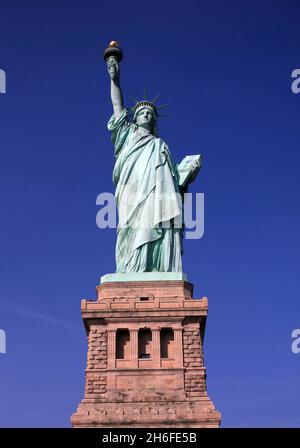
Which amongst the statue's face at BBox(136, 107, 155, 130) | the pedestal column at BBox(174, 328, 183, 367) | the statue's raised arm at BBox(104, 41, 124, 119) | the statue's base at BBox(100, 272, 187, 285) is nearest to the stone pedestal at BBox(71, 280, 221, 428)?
the pedestal column at BBox(174, 328, 183, 367)

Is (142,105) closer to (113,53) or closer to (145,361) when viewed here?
(113,53)

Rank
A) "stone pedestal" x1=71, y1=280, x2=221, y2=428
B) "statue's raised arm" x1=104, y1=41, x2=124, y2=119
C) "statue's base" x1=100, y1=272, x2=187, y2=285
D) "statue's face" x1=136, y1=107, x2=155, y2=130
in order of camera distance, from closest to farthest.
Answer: "stone pedestal" x1=71, y1=280, x2=221, y2=428 → "statue's base" x1=100, y1=272, x2=187, y2=285 → "statue's face" x1=136, y1=107, x2=155, y2=130 → "statue's raised arm" x1=104, y1=41, x2=124, y2=119

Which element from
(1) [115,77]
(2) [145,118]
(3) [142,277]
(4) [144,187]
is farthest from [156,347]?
(1) [115,77]

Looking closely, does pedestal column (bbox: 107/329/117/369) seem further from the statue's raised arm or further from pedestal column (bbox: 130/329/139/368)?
the statue's raised arm

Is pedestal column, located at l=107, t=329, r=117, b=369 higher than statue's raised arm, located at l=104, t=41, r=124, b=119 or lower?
lower

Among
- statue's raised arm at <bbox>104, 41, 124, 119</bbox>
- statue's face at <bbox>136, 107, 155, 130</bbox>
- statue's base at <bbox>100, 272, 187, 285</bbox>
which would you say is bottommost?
statue's base at <bbox>100, 272, 187, 285</bbox>
